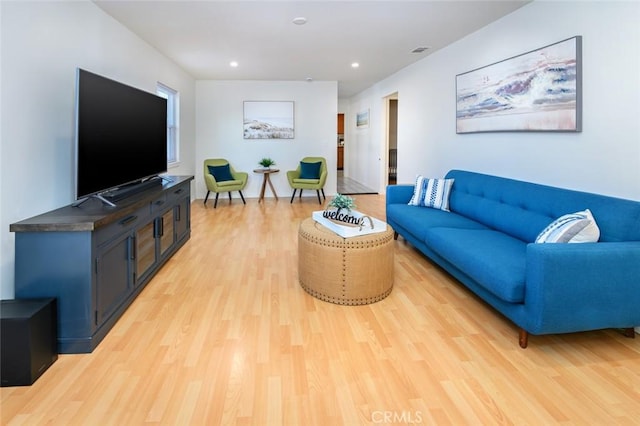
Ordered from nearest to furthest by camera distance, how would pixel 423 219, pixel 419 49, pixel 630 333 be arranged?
pixel 630 333
pixel 423 219
pixel 419 49

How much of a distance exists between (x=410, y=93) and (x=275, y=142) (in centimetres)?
314

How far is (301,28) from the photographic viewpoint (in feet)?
14.6

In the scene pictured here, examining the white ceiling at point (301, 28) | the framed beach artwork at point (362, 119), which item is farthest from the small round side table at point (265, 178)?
the framed beach artwork at point (362, 119)

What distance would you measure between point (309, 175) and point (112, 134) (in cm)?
521

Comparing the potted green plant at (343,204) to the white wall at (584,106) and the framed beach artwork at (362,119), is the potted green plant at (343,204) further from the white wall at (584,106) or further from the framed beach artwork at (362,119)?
the framed beach artwork at (362,119)

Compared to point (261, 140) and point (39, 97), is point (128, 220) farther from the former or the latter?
point (261, 140)

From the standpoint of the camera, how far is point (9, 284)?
2.41m

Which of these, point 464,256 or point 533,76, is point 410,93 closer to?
point 533,76

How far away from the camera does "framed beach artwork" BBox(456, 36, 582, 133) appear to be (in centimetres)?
313

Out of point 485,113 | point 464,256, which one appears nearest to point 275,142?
point 485,113

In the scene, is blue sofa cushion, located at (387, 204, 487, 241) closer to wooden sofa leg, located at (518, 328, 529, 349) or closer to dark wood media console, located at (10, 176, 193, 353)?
wooden sofa leg, located at (518, 328, 529, 349)

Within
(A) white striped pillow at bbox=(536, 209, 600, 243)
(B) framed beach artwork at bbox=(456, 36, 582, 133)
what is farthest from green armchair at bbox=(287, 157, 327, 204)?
(A) white striped pillow at bbox=(536, 209, 600, 243)

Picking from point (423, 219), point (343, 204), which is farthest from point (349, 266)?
point (423, 219)

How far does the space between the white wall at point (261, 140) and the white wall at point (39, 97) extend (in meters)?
4.43
